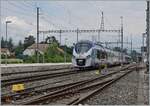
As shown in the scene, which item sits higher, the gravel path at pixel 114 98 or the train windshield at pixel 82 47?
the train windshield at pixel 82 47

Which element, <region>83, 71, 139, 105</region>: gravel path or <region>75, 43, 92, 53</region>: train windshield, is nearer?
<region>83, 71, 139, 105</region>: gravel path

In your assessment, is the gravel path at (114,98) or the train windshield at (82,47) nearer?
the gravel path at (114,98)

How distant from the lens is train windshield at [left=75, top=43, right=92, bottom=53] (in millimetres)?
40719

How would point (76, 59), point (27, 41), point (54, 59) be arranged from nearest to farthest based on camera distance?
point (76, 59) < point (54, 59) < point (27, 41)

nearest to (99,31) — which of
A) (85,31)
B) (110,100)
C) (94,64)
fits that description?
(85,31)

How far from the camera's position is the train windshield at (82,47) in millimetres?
40719

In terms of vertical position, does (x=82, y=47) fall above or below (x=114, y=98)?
above

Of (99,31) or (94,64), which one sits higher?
(99,31)

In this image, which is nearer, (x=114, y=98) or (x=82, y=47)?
(x=114, y=98)

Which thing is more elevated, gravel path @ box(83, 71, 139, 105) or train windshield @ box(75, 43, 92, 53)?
train windshield @ box(75, 43, 92, 53)

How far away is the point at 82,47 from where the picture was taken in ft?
134

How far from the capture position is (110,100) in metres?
13.7

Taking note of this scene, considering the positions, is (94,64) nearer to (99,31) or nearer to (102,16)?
(102,16)

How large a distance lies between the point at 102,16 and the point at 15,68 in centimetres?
1882
